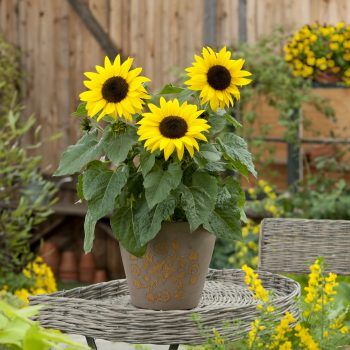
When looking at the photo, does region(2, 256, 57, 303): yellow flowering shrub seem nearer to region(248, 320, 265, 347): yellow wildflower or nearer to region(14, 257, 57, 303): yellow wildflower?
region(14, 257, 57, 303): yellow wildflower

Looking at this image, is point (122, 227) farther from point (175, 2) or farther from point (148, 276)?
point (175, 2)

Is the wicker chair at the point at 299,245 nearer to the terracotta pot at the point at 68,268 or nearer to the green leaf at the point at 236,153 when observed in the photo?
the green leaf at the point at 236,153

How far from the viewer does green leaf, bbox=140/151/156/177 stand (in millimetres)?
1696

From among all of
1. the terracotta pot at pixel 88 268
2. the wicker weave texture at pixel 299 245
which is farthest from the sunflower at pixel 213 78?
the terracotta pot at pixel 88 268

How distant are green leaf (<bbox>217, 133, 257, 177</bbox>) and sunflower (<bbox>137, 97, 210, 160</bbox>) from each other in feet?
0.33

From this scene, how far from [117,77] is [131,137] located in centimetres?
12

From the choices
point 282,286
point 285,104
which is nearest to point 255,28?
point 285,104

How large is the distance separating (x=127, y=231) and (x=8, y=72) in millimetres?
5421

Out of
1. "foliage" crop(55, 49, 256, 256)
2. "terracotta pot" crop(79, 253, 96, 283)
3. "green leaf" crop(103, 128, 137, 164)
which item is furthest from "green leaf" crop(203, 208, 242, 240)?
"terracotta pot" crop(79, 253, 96, 283)

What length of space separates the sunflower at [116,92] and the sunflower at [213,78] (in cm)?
11

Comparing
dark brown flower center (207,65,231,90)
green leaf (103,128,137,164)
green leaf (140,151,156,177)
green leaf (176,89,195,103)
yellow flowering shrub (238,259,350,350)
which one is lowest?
yellow flowering shrub (238,259,350,350)

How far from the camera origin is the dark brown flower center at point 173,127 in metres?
1.68

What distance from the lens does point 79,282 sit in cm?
730

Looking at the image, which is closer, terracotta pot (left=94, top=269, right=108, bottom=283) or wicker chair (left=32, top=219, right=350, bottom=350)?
wicker chair (left=32, top=219, right=350, bottom=350)
